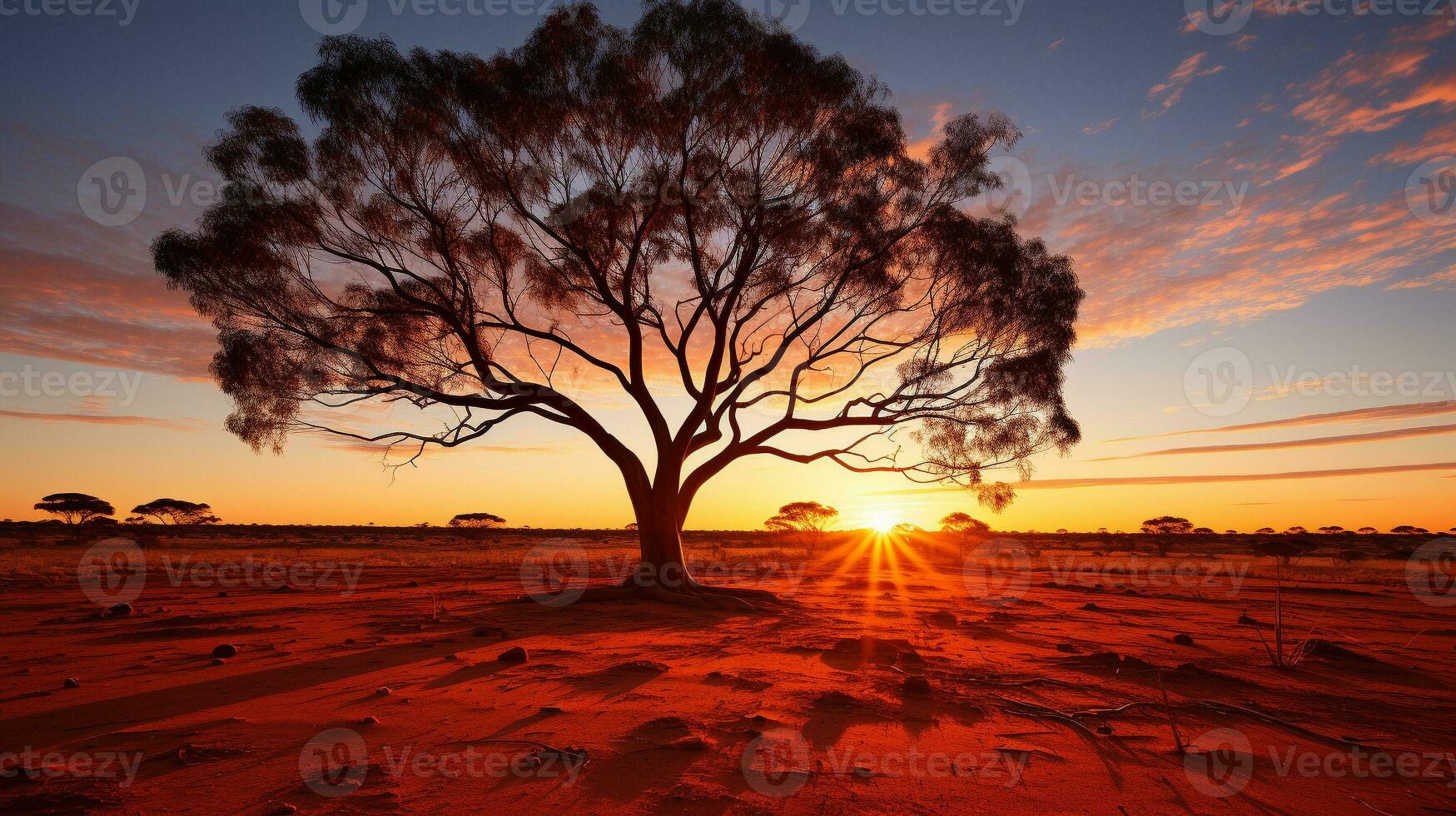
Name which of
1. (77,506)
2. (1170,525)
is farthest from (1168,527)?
(77,506)

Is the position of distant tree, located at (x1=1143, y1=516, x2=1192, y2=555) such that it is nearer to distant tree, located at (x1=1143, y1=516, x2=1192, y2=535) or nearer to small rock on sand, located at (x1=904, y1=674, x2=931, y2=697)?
distant tree, located at (x1=1143, y1=516, x2=1192, y2=535)

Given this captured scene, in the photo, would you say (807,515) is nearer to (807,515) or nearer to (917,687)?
(807,515)

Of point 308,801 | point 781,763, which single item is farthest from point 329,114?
point 781,763

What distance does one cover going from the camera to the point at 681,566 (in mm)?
13398

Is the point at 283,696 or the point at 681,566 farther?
the point at 681,566

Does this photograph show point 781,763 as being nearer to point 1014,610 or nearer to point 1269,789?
point 1269,789

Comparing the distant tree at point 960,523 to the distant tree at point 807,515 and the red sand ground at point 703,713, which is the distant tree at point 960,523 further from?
the red sand ground at point 703,713

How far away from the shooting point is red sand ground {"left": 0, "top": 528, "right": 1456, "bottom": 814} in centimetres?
378

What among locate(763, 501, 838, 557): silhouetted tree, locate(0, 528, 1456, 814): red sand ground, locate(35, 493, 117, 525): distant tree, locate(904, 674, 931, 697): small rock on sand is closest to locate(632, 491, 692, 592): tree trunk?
locate(0, 528, 1456, 814): red sand ground

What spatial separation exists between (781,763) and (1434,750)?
5014 mm

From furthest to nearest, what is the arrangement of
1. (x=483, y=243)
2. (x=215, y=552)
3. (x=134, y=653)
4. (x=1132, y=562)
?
(x=1132, y=562) → (x=215, y=552) → (x=483, y=243) → (x=134, y=653)

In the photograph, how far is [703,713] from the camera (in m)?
5.33

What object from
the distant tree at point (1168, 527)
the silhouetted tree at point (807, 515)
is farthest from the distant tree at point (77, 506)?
the distant tree at point (1168, 527)

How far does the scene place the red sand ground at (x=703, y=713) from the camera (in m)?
3.78
